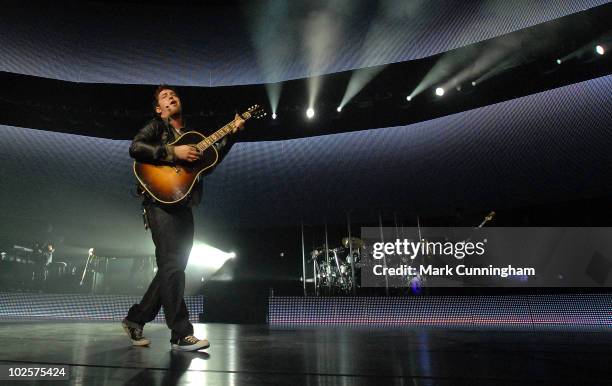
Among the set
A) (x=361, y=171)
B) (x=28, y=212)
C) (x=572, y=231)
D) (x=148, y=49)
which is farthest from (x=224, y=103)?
(x=572, y=231)

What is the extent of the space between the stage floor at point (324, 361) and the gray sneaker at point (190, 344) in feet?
0.17

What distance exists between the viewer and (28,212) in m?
6.55

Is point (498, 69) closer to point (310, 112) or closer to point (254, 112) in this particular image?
point (310, 112)

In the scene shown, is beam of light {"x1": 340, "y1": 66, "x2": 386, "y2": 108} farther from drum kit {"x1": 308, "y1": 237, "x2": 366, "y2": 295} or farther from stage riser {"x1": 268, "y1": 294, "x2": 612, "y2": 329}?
stage riser {"x1": 268, "y1": 294, "x2": 612, "y2": 329}

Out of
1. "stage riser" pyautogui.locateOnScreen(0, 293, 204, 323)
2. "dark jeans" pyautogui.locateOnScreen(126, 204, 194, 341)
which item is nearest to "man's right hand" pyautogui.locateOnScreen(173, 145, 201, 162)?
"dark jeans" pyautogui.locateOnScreen(126, 204, 194, 341)

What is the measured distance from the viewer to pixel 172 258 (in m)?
1.85

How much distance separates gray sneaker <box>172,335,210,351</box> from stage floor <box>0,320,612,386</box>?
52mm

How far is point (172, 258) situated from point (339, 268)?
5044mm

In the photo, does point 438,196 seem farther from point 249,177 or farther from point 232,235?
point 232,235

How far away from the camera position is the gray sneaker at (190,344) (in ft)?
5.67

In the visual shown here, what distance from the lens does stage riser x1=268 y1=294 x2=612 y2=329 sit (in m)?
4.01

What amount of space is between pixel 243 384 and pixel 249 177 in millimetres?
6279

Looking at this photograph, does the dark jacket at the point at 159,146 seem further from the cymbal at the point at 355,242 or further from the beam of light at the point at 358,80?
the cymbal at the point at 355,242

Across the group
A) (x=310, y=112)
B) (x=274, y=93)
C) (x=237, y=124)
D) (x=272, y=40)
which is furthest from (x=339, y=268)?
(x=237, y=124)
